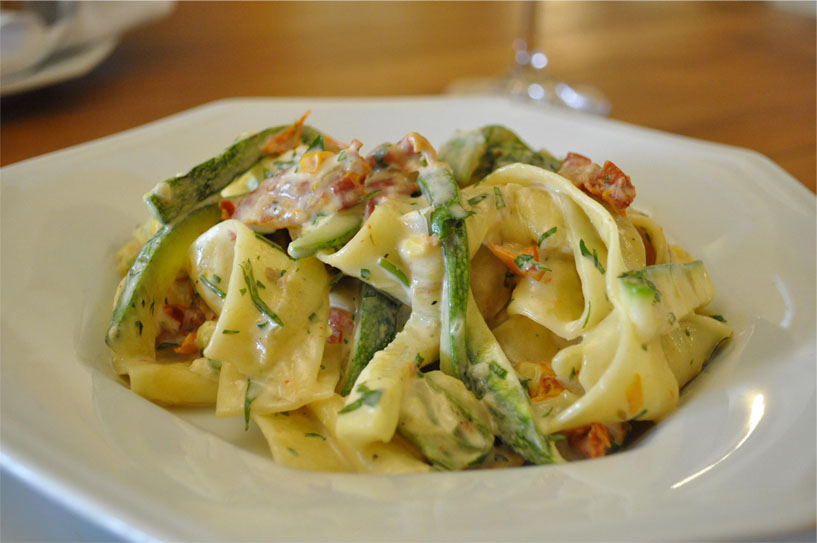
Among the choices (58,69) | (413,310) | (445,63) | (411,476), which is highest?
(58,69)

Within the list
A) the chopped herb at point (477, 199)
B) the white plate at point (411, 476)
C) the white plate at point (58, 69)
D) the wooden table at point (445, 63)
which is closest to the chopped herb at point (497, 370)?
the white plate at point (411, 476)

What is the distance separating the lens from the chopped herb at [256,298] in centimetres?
161

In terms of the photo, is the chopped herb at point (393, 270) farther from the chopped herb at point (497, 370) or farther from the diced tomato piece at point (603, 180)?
the diced tomato piece at point (603, 180)

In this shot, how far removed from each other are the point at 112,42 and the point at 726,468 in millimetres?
3277

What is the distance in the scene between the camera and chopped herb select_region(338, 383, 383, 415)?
4.38 ft

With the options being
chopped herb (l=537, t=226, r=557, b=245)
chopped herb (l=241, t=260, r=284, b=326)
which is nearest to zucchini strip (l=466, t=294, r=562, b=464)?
chopped herb (l=537, t=226, r=557, b=245)

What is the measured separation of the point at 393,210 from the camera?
65.7 inches

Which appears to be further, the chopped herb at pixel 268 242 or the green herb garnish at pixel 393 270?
the chopped herb at pixel 268 242

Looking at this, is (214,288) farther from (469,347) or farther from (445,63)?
(445,63)

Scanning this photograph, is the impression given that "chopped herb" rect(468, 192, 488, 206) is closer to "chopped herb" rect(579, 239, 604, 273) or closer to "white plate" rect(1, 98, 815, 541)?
"chopped herb" rect(579, 239, 604, 273)

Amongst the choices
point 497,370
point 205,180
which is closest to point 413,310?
point 497,370

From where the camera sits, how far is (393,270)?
160 cm

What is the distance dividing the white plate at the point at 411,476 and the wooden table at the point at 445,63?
86 cm

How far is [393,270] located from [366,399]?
348 millimetres
